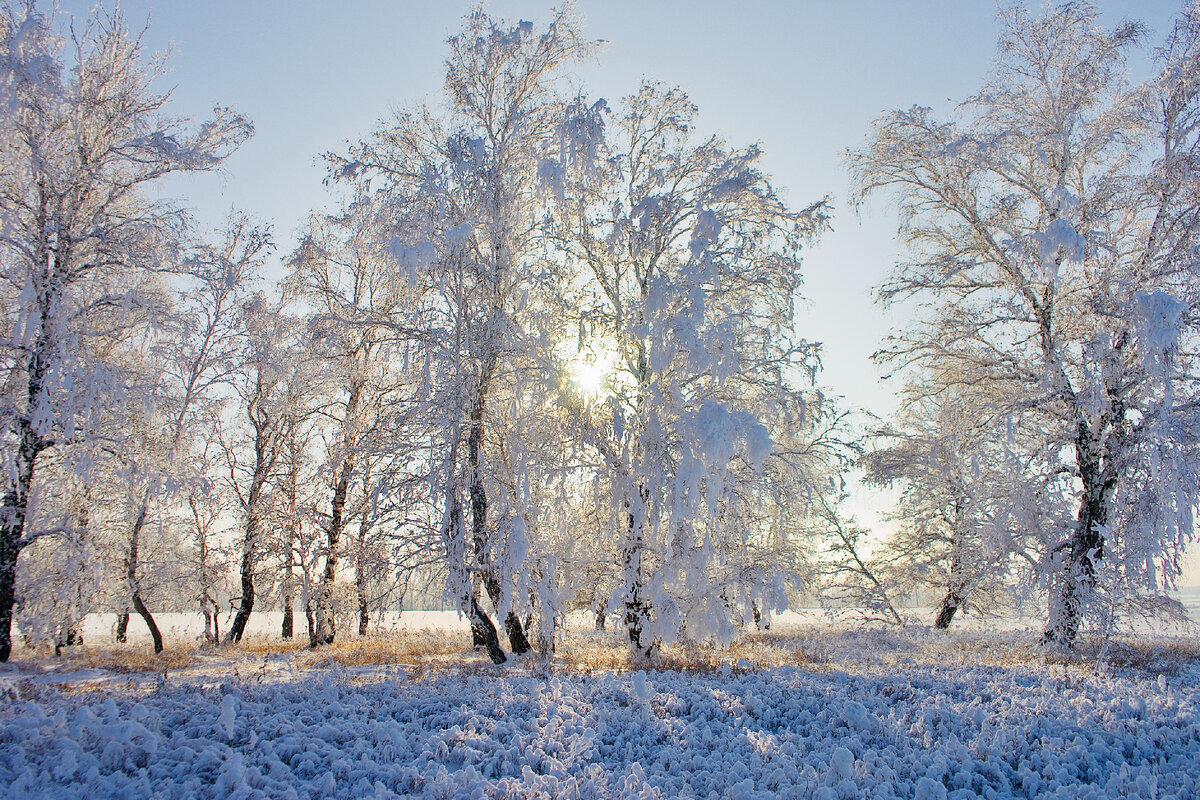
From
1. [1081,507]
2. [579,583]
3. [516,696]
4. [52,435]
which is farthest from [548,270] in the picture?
[1081,507]

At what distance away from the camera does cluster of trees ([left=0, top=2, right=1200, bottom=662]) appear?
10250 millimetres

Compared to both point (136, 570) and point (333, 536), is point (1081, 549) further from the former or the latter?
point (136, 570)

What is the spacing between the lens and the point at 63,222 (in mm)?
11445

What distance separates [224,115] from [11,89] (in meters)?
3.69

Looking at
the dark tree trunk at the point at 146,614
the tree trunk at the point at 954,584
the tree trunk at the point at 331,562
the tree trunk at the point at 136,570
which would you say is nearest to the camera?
the tree trunk at the point at 954,584

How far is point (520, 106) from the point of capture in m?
12.7

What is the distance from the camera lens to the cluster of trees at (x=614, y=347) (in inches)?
404

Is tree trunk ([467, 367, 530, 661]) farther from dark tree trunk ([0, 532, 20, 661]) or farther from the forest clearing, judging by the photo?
dark tree trunk ([0, 532, 20, 661])

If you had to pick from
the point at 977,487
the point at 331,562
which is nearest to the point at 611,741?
the point at 977,487

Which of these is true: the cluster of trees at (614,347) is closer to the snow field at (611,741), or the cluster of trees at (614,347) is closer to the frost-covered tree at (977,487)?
the frost-covered tree at (977,487)

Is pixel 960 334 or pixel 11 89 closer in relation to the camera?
pixel 11 89

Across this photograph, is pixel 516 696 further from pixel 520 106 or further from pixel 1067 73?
pixel 1067 73

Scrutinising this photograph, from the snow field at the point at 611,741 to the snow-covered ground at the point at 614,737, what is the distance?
0.06ft

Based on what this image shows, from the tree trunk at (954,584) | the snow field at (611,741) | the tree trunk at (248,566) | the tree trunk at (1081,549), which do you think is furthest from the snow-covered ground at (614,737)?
the tree trunk at (248,566)
